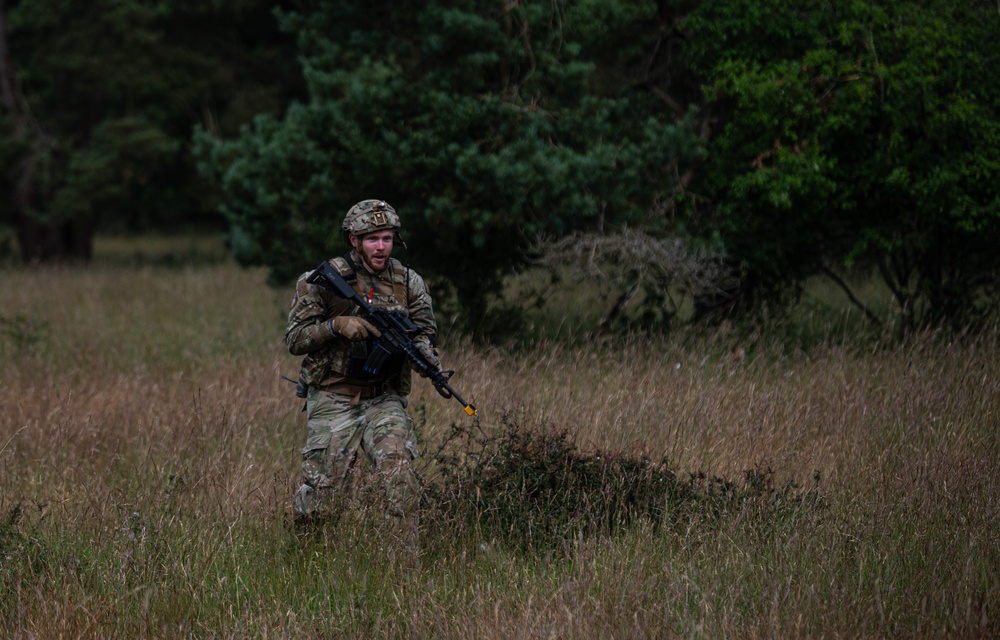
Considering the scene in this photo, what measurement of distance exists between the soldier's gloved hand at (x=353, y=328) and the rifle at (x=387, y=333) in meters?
0.05

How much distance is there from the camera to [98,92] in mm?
22250

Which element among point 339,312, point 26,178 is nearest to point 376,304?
point 339,312

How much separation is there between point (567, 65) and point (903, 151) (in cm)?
326

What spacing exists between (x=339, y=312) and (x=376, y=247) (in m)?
0.42

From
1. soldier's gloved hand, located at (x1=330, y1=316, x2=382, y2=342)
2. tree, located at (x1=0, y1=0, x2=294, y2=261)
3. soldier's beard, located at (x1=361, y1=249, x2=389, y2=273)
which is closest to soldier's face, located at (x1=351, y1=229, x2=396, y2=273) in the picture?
soldier's beard, located at (x1=361, y1=249, x2=389, y2=273)

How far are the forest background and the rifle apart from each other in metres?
0.63

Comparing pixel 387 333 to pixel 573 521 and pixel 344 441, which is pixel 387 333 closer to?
pixel 344 441

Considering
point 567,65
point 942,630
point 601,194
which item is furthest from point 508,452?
point 567,65

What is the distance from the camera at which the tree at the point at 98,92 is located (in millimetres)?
21016

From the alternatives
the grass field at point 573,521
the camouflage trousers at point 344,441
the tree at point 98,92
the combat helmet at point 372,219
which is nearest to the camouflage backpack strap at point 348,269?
the combat helmet at point 372,219

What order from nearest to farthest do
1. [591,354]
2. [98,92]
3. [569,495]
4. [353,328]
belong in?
[353,328] < [569,495] < [591,354] < [98,92]

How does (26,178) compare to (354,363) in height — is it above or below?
below

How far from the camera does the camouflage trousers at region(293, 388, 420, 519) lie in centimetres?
526

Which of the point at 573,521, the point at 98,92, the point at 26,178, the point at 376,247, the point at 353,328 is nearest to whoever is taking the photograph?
the point at 573,521
